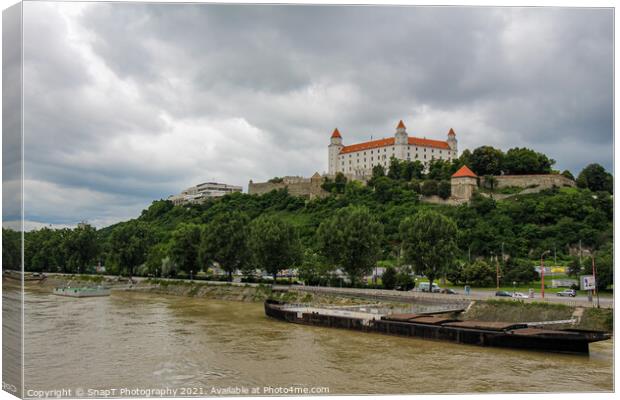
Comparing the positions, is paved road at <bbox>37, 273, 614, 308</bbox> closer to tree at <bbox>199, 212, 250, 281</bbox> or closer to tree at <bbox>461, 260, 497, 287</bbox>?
tree at <bbox>461, 260, 497, 287</bbox>

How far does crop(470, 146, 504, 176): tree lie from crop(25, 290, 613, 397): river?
68234mm

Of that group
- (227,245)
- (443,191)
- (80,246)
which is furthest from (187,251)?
(443,191)

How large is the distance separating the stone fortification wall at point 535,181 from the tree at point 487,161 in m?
3.26

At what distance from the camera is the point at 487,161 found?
90.1 metres

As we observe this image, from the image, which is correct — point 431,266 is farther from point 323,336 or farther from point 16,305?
point 16,305

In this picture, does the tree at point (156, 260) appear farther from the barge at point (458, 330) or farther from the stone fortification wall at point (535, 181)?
the stone fortification wall at point (535, 181)

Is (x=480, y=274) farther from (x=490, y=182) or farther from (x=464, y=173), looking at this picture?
(x=490, y=182)

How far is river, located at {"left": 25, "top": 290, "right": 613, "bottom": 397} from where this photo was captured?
1558 cm

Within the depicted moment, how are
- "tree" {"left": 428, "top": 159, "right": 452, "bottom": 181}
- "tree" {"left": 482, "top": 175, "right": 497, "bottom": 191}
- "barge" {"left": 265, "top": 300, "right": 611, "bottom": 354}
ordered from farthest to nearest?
"tree" {"left": 428, "top": 159, "right": 452, "bottom": 181} → "tree" {"left": 482, "top": 175, "right": 497, "bottom": 191} → "barge" {"left": 265, "top": 300, "right": 611, "bottom": 354}

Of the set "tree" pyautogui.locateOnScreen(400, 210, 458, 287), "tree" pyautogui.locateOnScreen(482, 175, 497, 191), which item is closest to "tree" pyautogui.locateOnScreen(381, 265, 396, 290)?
"tree" pyautogui.locateOnScreen(400, 210, 458, 287)

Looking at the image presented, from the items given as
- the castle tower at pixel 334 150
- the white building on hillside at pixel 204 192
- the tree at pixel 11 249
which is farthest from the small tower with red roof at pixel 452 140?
the tree at pixel 11 249

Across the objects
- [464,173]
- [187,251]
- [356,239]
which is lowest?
[187,251]

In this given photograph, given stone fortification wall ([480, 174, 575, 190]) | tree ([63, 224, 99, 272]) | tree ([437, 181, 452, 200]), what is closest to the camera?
tree ([63, 224, 99, 272])

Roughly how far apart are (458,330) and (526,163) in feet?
231
